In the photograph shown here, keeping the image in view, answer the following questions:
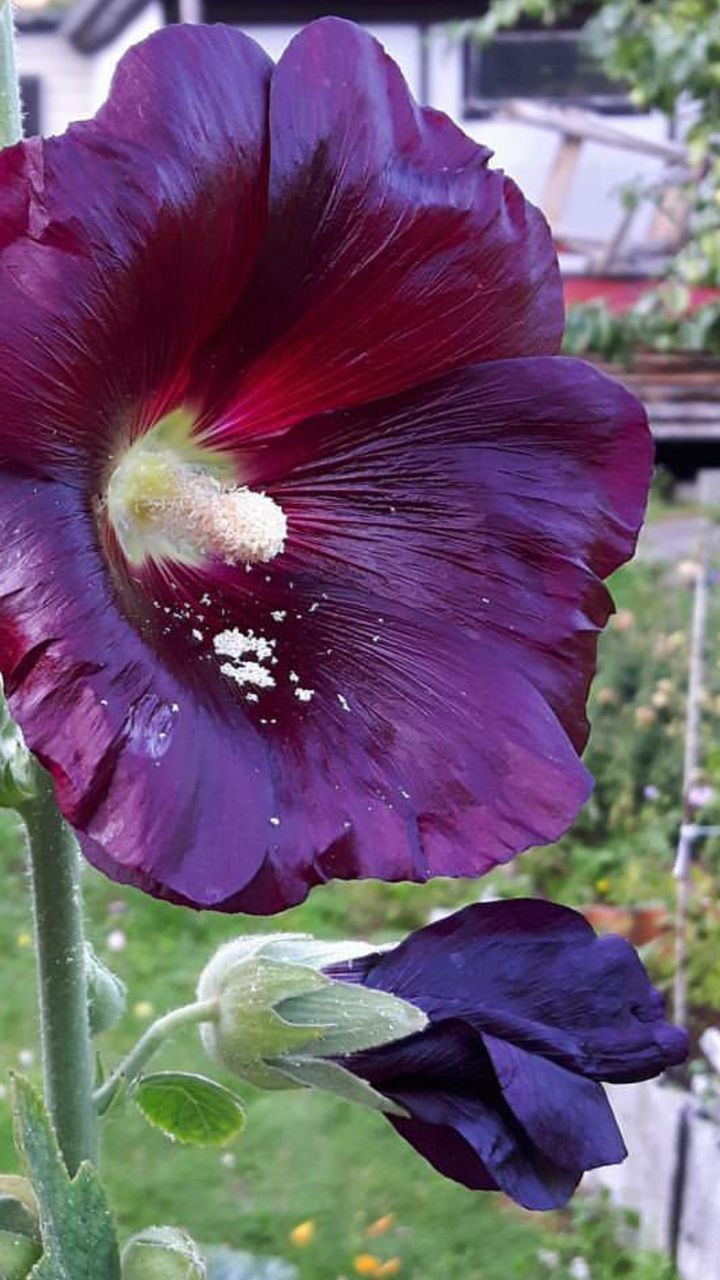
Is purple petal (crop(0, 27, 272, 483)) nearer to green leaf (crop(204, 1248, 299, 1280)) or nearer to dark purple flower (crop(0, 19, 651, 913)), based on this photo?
dark purple flower (crop(0, 19, 651, 913))

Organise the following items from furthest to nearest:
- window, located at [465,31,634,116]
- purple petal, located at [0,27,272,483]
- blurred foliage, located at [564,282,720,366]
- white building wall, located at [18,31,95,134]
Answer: white building wall, located at [18,31,95,134], window, located at [465,31,634,116], blurred foliage, located at [564,282,720,366], purple petal, located at [0,27,272,483]

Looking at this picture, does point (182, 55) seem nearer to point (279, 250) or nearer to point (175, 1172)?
point (279, 250)

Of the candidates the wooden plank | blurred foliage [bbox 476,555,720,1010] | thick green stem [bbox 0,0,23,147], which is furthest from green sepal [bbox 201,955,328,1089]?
the wooden plank

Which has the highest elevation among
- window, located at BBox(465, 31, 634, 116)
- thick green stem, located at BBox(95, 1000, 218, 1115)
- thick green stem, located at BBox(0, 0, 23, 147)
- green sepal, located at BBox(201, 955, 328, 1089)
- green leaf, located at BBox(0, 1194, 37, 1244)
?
thick green stem, located at BBox(0, 0, 23, 147)

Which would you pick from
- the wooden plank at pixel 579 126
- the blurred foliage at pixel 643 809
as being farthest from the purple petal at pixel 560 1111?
the wooden plank at pixel 579 126

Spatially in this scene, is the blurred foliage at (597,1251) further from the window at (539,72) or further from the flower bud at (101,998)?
the window at (539,72)

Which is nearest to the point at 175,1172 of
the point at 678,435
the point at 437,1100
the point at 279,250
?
the point at 437,1100

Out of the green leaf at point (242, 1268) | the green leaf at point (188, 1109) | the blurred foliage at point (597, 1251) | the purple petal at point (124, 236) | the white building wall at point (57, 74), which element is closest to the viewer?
the purple petal at point (124, 236)
